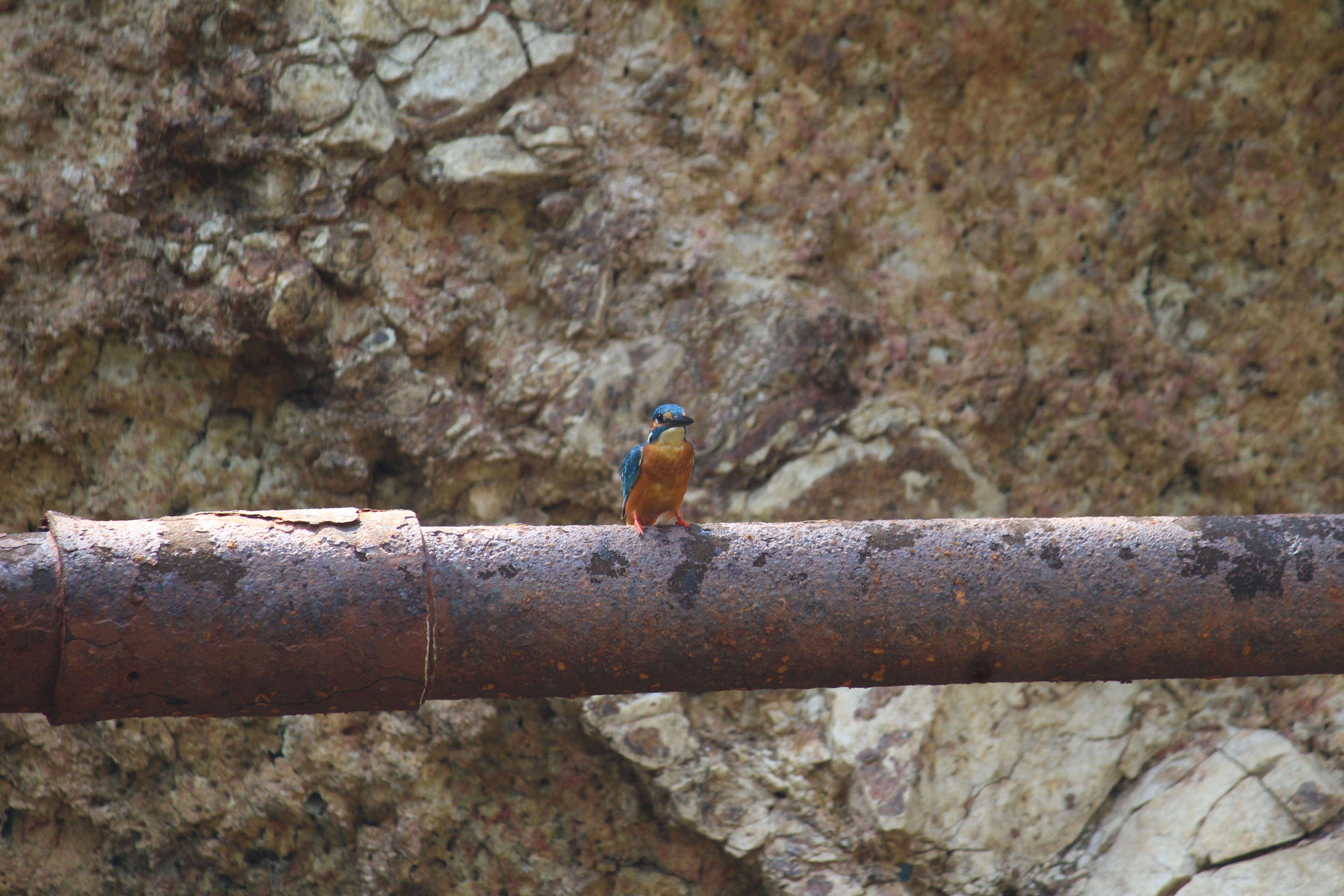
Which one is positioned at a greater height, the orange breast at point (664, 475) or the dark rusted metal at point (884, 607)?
the orange breast at point (664, 475)

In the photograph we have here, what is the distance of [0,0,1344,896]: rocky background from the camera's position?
159 inches

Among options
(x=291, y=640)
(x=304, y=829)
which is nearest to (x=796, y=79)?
(x=291, y=640)

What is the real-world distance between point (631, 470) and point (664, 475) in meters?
0.17

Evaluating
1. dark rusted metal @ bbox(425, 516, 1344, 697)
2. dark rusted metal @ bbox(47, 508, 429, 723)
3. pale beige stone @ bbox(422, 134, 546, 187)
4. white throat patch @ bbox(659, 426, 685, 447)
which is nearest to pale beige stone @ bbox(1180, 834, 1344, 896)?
dark rusted metal @ bbox(425, 516, 1344, 697)

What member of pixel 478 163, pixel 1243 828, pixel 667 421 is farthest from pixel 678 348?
pixel 1243 828

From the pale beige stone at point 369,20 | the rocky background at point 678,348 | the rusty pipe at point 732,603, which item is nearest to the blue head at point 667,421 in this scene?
the rocky background at point 678,348

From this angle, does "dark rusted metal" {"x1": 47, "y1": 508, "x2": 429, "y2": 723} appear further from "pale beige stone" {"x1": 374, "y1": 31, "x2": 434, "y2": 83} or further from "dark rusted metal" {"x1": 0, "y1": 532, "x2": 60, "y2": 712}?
"pale beige stone" {"x1": 374, "y1": 31, "x2": 434, "y2": 83}

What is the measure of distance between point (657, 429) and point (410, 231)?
1662mm

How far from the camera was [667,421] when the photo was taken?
3.41 m

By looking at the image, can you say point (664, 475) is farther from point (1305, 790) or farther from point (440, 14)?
point (1305, 790)

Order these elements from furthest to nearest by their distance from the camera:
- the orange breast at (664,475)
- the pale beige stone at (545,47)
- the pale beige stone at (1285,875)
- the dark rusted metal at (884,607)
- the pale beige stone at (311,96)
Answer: the pale beige stone at (545,47)
the pale beige stone at (311,96)
the pale beige stone at (1285,875)
the orange breast at (664,475)
the dark rusted metal at (884,607)

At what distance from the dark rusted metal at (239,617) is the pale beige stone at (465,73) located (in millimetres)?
2692

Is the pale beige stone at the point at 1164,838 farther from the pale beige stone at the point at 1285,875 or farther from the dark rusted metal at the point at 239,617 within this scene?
the dark rusted metal at the point at 239,617

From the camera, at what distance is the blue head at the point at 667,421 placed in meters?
3.36
